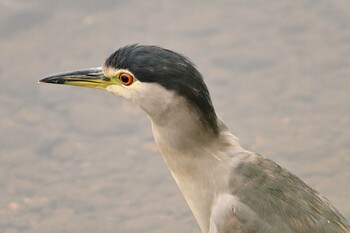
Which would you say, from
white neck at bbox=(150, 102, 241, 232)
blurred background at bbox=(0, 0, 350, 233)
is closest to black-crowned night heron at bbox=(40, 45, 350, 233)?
white neck at bbox=(150, 102, 241, 232)

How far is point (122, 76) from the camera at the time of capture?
6.72m

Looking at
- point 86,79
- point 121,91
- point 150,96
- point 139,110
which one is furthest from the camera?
point 139,110

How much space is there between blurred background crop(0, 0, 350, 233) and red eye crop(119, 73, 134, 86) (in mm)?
2103

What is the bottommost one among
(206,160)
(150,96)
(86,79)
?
(206,160)

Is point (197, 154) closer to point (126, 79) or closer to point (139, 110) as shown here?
point (126, 79)

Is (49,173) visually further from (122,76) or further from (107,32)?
(122,76)

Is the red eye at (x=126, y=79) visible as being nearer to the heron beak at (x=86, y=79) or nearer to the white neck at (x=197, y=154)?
the heron beak at (x=86, y=79)

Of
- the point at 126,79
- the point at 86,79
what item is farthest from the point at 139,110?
the point at 126,79

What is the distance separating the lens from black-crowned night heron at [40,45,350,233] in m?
6.53

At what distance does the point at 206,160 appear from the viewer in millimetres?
6840

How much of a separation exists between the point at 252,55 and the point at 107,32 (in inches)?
52.3

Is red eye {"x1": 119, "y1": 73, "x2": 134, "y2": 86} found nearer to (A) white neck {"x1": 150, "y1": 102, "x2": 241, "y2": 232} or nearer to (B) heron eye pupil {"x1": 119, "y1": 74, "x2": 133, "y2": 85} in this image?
(B) heron eye pupil {"x1": 119, "y1": 74, "x2": 133, "y2": 85}

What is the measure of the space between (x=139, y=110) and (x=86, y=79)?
8.16 ft

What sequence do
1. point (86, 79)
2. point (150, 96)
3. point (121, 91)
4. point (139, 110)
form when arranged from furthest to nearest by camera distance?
point (139, 110), point (86, 79), point (121, 91), point (150, 96)
